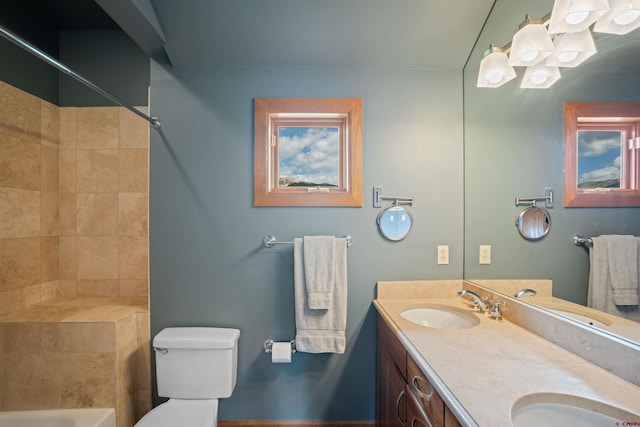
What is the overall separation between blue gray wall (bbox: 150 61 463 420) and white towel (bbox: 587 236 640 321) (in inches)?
30.9

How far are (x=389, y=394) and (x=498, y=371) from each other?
677 mm

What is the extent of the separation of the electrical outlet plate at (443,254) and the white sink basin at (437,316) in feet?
0.95

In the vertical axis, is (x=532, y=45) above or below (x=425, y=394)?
above

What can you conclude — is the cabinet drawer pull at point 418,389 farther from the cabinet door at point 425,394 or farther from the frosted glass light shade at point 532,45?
the frosted glass light shade at point 532,45

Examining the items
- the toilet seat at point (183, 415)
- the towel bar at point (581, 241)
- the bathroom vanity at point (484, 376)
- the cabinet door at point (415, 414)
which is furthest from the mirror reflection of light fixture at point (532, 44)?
the toilet seat at point (183, 415)

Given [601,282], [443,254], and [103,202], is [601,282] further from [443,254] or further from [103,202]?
[103,202]

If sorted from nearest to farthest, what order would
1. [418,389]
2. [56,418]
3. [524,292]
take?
[418,389] < [524,292] < [56,418]

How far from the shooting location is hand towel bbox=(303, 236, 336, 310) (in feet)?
4.79

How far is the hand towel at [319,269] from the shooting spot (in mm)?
1461

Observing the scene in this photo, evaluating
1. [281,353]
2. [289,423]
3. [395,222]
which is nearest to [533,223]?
[395,222]

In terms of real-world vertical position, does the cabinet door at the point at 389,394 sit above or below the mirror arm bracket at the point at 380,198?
below

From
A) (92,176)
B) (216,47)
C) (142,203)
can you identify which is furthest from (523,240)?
(92,176)

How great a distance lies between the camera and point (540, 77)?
45.2 inches

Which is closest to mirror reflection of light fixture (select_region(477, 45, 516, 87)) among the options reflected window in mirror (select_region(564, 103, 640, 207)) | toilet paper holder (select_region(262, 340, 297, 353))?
reflected window in mirror (select_region(564, 103, 640, 207))
